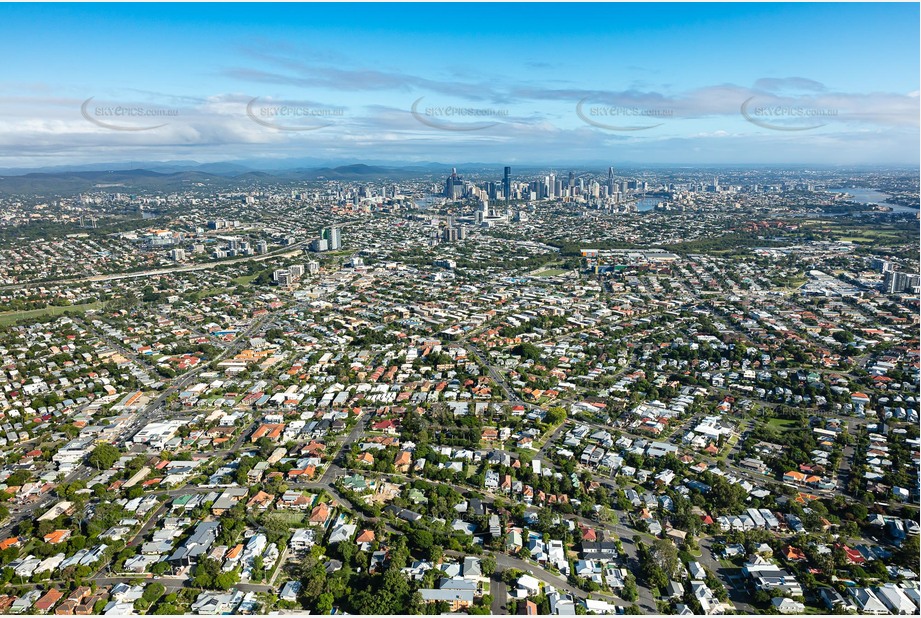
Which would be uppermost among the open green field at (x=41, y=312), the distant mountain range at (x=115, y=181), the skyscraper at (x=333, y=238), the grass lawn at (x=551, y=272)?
the distant mountain range at (x=115, y=181)

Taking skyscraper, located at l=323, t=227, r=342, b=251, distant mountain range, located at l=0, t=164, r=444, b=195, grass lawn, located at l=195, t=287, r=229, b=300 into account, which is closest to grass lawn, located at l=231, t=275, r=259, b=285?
grass lawn, located at l=195, t=287, r=229, b=300

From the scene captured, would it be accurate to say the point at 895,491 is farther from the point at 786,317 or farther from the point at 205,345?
the point at 205,345

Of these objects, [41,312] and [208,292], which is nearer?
[41,312]

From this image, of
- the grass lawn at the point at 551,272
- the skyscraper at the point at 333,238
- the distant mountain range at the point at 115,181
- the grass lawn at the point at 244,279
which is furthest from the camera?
the distant mountain range at the point at 115,181

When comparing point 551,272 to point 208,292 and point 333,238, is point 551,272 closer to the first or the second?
point 333,238

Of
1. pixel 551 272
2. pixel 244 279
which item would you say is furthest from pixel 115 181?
pixel 551 272

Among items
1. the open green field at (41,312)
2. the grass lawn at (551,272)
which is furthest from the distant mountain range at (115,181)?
the grass lawn at (551,272)

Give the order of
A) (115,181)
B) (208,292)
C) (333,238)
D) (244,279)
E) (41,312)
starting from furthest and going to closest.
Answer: (115,181), (333,238), (244,279), (208,292), (41,312)

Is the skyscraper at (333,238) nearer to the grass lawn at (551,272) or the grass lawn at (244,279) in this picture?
the grass lawn at (244,279)

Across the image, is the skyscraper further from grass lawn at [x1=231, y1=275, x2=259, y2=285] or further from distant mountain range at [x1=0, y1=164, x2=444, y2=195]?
distant mountain range at [x1=0, y1=164, x2=444, y2=195]
